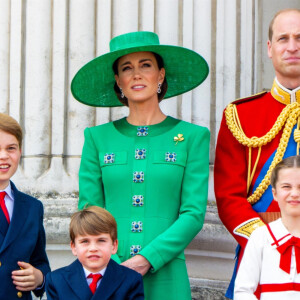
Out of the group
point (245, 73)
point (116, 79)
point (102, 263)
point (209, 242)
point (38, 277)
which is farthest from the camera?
point (245, 73)

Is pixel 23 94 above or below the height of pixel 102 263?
above

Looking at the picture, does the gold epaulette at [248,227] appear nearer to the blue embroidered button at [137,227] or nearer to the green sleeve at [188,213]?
the green sleeve at [188,213]

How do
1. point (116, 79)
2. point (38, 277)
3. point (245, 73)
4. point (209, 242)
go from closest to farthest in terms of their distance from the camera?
point (38, 277) < point (116, 79) < point (209, 242) < point (245, 73)

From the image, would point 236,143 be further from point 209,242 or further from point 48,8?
point 48,8

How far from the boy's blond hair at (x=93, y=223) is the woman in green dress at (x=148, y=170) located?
214mm

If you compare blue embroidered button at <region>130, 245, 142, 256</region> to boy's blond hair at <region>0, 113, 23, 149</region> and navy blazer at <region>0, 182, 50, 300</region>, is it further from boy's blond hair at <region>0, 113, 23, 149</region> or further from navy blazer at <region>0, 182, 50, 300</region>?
boy's blond hair at <region>0, 113, 23, 149</region>

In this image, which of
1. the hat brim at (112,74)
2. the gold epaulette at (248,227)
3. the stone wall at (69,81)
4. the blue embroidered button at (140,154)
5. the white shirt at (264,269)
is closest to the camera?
the white shirt at (264,269)

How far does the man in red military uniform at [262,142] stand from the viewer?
3.64 metres


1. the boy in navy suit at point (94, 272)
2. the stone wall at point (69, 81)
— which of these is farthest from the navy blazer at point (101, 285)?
the stone wall at point (69, 81)

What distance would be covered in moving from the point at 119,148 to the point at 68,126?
53.1 inches

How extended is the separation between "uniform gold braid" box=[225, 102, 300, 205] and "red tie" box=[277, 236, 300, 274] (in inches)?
18.5

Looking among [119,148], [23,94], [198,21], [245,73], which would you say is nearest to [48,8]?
[23,94]

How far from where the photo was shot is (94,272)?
337 centimetres

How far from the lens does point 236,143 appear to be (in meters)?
3.75
